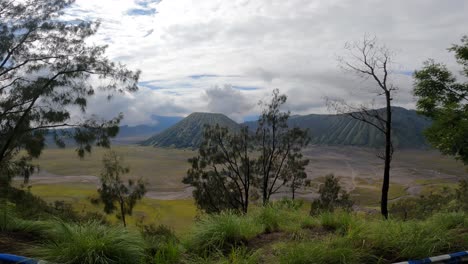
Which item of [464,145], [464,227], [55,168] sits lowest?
[55,168]

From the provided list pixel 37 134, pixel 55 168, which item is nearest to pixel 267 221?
pixel 37 134

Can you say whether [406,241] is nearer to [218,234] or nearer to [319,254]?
[319,254]

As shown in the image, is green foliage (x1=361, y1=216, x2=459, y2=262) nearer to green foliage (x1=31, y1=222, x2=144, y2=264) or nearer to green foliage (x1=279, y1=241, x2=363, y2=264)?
green foliage (x1=279, y1=241, x2=363, y2=264)

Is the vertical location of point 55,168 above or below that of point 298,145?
below

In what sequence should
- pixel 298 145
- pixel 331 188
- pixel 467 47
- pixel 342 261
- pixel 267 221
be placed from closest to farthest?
pixel 342 261
pixel 267 221
pixel 467 47
pixel 298 145
pixel 331 188

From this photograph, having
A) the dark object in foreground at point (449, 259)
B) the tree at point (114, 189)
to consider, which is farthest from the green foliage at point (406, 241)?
the tree at point (114, 189)

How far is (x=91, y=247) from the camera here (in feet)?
14.6

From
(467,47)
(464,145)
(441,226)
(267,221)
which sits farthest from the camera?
(467,47)

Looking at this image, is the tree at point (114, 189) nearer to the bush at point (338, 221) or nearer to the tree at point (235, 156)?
the tree at point (235, 156)

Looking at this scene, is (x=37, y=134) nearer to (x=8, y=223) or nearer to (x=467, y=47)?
(x=8, y=223)

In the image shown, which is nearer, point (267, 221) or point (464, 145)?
point (267, 221)

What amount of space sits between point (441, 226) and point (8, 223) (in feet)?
25.1

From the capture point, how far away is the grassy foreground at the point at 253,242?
4625mm

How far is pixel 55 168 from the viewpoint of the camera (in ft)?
552
